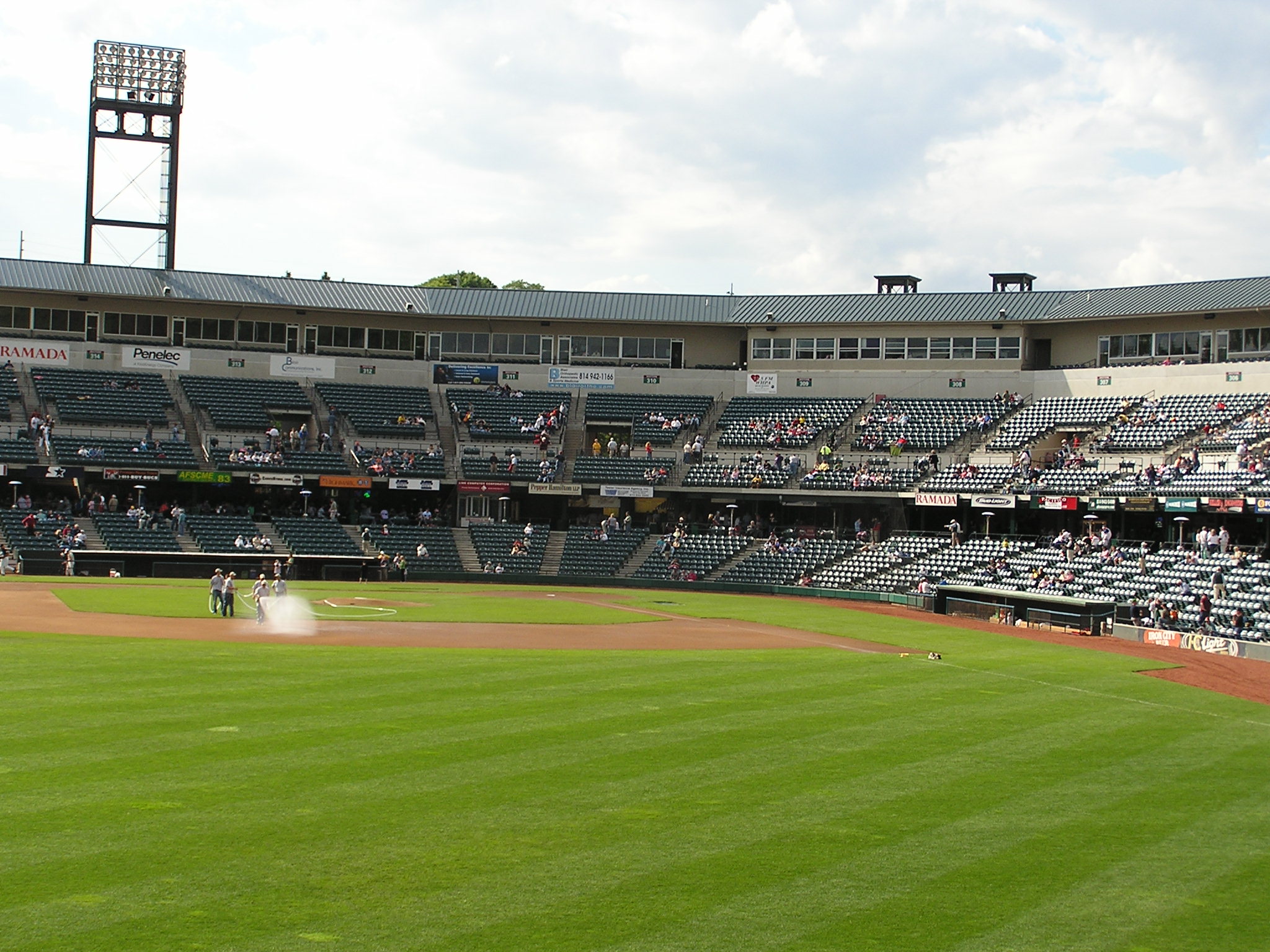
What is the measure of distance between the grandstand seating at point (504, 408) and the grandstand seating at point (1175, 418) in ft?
102

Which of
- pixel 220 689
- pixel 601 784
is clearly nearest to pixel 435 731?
pixel 601 784

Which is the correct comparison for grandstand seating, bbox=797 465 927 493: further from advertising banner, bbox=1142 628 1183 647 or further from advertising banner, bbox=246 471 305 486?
advertising banner, bbox=246 471 305 486

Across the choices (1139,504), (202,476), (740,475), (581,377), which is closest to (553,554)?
(740,475)

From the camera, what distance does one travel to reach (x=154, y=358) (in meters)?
67.0

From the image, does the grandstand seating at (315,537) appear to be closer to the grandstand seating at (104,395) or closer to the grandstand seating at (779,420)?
the grandstand seating at (104,395)

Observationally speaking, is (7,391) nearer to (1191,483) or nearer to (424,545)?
(424,545)

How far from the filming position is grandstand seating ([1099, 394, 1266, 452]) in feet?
177

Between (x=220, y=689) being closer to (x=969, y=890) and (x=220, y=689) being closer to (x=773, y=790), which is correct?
(x=773, y=790)

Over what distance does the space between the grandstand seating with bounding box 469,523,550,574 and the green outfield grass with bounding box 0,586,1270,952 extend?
117 feet

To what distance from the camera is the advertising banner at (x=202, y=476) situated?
195ft

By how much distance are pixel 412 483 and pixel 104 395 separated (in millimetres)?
17743

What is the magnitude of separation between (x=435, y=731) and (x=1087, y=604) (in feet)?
96.7

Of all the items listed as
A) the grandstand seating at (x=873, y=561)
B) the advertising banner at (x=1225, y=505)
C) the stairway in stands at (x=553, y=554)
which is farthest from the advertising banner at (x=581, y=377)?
the advertising banner at (x=1225, y=505)

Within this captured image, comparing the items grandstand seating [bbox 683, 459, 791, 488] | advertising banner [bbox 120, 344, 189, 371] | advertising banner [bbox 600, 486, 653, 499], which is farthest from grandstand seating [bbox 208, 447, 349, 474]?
grandstand seating [bbox 683, 459, 791, 488]
